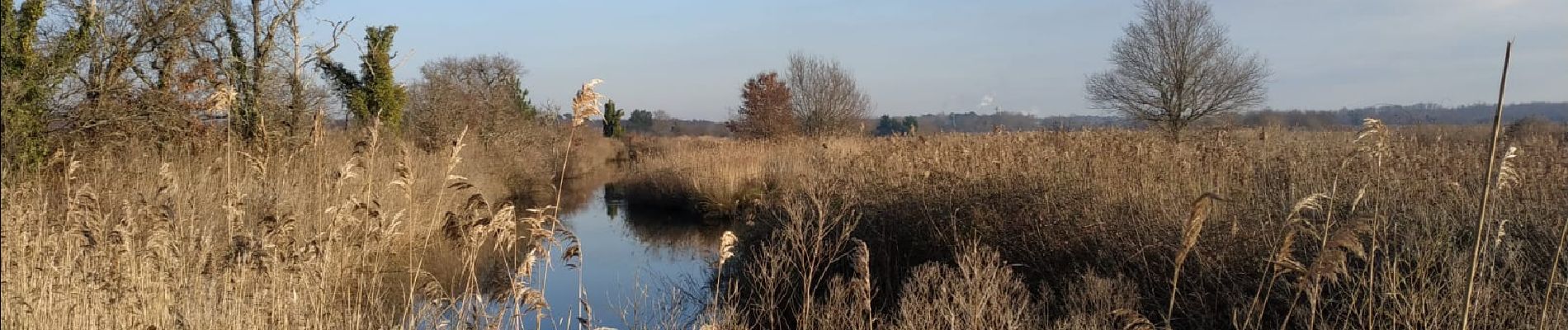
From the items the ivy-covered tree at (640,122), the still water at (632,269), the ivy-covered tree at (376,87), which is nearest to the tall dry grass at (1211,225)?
the still water at (632,269)

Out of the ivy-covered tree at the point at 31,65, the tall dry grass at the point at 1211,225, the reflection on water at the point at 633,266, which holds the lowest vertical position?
the reflection on water at the point at 633,266

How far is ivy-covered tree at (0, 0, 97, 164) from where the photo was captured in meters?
8.33

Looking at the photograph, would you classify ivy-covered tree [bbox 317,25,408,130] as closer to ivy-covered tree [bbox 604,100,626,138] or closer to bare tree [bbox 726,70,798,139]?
bare tree [bbox 726,70,798,139]

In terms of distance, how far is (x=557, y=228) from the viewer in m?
3.52

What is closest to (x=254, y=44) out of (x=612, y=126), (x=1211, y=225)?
(x=1211, y=225)

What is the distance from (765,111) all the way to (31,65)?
30.0 meters

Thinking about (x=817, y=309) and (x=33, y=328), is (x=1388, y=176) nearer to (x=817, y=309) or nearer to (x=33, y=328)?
(x=817, y=309)

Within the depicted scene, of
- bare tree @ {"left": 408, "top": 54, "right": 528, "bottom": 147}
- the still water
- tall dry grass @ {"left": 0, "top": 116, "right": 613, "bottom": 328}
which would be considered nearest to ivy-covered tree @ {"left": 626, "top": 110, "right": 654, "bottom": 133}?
bare tree @ {"left": 408, "top": 54, "right": 528, "bottom": 147}

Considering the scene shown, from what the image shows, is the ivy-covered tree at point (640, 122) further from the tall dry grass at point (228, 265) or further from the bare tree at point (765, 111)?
the tall dry grass at point (228, 265)

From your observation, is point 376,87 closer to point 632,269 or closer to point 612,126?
point 632,269

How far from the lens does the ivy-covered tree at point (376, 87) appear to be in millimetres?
21000

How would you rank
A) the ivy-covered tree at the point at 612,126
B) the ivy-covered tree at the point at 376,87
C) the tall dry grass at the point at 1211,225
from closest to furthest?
the tall dry grass at the point at 1211,225 < the ivy-covered tree at the point at 376,87 < the ivy-covered tree at the point at 612,126

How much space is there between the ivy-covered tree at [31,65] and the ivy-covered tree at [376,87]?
11086 mm

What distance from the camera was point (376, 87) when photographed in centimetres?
2123
